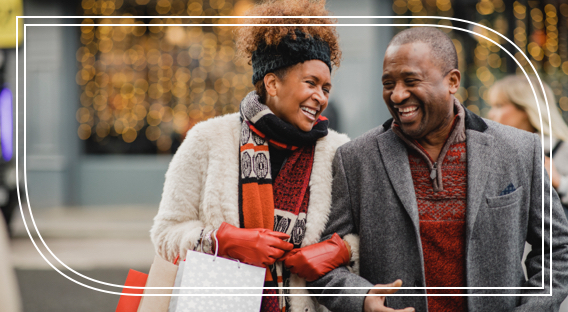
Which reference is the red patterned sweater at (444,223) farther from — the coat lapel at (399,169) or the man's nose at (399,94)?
the man's nose at (399,94)

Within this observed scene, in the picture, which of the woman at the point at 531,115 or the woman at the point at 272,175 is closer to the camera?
the woman at the point at 272,175

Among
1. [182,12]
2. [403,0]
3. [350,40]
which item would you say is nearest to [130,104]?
[182,12]

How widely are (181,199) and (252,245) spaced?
40cm

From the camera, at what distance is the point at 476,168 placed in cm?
170

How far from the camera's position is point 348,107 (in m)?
6.21

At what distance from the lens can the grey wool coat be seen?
1.67m

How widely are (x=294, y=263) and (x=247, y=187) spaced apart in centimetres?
38

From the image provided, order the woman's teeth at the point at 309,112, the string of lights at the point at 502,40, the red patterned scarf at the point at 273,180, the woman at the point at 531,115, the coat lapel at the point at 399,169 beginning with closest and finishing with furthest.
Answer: the coat lapel at the point at 399,169 < the red patterned scarf at the point at 273,180 < the woman's teeth at the point at 309,112 < the woman at the point at 531,115 < the string of lights at the point at 502,40

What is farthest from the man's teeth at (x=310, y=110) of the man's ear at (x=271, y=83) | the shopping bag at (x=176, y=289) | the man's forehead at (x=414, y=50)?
the shopping bag at (x=176, y=289)

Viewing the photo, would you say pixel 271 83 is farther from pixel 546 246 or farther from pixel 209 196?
pixel 546 246

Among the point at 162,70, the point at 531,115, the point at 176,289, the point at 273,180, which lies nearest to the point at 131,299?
the point at 176,289

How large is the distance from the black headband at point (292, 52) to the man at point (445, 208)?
331 mm

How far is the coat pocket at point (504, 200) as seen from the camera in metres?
1.67

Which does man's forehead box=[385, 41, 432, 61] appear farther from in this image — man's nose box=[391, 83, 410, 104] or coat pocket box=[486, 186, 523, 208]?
coat pocket box=[486, 186, 523, 208]
